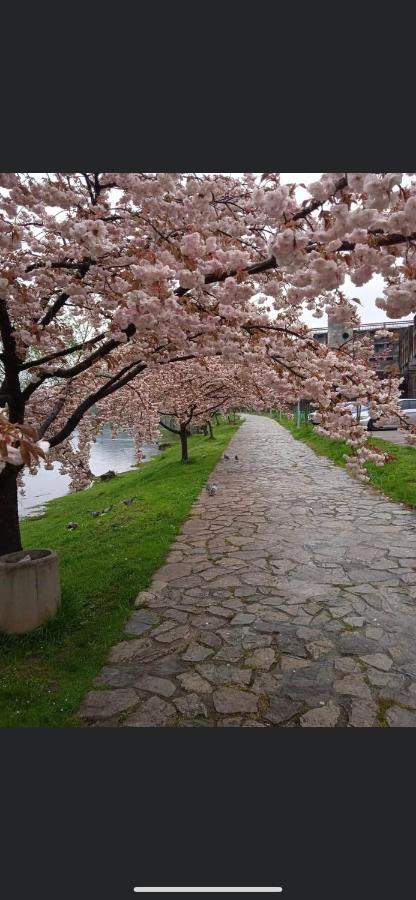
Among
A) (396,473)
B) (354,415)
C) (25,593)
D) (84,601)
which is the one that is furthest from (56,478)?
(25,593)

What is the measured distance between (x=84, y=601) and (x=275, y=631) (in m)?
2.27

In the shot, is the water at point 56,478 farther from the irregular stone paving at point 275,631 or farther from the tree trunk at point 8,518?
the irregular stone paving at point 275,631

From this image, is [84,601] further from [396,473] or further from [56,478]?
[56,478]

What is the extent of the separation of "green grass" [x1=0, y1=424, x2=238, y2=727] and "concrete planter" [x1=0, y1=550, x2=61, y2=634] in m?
0.12

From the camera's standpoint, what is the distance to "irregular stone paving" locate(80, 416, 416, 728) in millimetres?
3652

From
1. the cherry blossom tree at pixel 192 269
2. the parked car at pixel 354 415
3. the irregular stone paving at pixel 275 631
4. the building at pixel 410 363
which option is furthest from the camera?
the building at pixel 410 363

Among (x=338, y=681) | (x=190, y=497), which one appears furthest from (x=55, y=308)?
(x=190, y=497)

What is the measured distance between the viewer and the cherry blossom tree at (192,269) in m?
2.80

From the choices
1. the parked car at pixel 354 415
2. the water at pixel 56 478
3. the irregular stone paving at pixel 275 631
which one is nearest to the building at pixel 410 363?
the parked car at pixel 354 415

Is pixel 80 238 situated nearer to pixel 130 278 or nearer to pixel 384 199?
pixel 130 278

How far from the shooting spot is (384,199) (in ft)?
8.52

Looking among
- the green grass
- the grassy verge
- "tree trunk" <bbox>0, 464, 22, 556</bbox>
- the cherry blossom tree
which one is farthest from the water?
the grassy verge

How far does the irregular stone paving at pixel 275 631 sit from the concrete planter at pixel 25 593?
3.02ft

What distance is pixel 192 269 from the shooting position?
11.2ft
